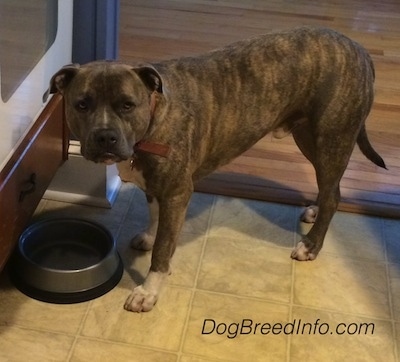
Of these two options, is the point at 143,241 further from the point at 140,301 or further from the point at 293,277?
the point at 293,277

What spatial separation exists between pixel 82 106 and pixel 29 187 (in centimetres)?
35

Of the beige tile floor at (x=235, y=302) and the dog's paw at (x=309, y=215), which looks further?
the dog's paw at (x=309, y=215)

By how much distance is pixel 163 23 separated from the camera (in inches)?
163

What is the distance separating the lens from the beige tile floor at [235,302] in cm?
192

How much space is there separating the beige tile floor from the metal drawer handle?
335mm

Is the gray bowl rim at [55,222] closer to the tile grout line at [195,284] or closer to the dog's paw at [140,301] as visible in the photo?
the dog's paw at [140,301]

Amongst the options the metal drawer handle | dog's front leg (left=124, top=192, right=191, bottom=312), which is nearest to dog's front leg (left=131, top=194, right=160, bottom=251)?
dog's front leg (left=124, top=192, right=191, bottom=312)

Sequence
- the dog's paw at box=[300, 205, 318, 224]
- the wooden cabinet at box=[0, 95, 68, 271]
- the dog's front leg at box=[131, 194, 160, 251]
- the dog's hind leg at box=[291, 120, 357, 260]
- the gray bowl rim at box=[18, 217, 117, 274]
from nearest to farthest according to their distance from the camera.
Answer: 1. the wooden cabinet at box=[0, 95, 68, 271]
2. the gray bowl rim at box=[18, 217, 117, 274]
3. the dog's hind leg at box=[291, 120, 357, 260]
4. the dog's front leg at box=[131, 194, 160, 251]
5. the dog's paw at box=[300, 205, 318, 224]

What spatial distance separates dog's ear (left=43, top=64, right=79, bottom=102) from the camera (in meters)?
1.70

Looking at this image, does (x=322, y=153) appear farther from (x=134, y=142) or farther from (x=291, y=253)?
(x=134, y=142)

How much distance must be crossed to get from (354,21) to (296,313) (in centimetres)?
278

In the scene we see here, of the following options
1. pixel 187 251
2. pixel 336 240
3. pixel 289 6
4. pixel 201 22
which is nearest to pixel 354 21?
pixel 289 6

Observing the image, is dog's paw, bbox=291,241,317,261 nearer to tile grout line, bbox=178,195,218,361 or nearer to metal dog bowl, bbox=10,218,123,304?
tile grout line, bbox=178,195,218,361

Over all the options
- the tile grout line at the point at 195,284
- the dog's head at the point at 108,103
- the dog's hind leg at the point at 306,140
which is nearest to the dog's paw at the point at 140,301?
the tile grout line at the point at 195,284
